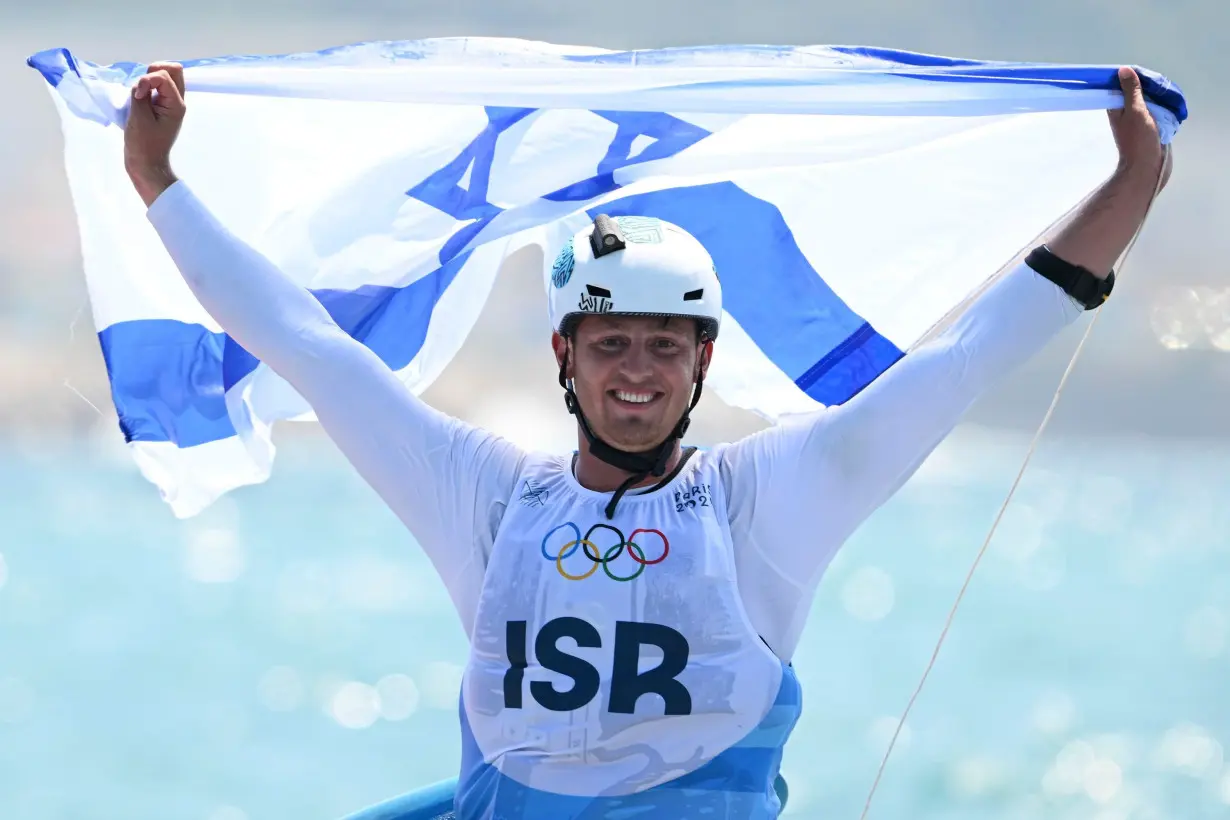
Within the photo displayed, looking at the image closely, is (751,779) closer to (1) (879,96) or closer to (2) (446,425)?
(2) (446,425)

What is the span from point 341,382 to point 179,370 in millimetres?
781

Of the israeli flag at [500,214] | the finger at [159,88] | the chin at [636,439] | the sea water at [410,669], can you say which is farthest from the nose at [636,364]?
the sea water at [410,669]

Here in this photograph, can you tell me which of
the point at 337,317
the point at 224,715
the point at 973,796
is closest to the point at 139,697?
the point at 224,715

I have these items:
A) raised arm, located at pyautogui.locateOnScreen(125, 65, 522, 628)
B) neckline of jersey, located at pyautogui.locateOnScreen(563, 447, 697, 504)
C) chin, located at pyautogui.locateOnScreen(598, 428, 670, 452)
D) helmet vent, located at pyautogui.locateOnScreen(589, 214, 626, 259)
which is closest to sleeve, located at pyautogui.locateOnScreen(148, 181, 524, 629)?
raised arm, located at pyautogui.locateOnScreen(125, 65, 522, 628)

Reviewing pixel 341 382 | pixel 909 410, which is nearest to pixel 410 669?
pixel 341 382

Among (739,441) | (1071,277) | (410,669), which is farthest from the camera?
(410,669)

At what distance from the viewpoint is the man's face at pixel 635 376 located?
122 inches

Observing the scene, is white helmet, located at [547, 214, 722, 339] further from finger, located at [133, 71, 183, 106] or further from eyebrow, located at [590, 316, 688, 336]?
finger, located at [133, 71, 183, 106]

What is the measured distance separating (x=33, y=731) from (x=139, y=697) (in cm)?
122

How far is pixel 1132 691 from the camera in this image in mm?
17156

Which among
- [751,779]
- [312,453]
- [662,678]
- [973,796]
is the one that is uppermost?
[662,678]

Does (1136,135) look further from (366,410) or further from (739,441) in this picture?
(366,410)

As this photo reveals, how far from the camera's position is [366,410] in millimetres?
3209

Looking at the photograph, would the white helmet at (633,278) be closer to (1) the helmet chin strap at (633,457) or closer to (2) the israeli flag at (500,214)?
(1) the helmet chin strap at (633,457)
